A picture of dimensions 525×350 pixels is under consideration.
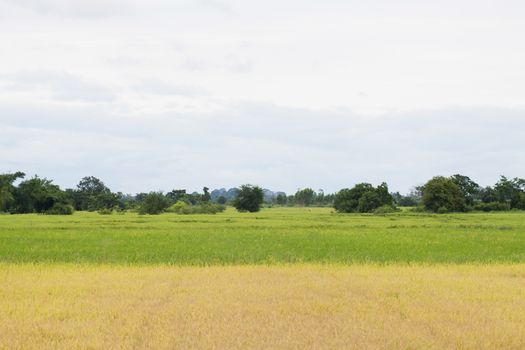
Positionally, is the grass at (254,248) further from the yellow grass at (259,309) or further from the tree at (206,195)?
the tree at (206,195)

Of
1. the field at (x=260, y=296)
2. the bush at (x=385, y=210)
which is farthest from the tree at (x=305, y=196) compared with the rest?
the field at (x=260, y=296)

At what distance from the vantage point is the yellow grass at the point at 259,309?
8367 mm

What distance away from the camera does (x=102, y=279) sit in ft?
48.6

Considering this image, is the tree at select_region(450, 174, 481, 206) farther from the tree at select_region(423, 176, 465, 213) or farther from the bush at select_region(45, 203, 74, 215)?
the bush at select_region(45, 203, 74, 215)

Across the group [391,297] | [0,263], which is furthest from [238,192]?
[391,297]

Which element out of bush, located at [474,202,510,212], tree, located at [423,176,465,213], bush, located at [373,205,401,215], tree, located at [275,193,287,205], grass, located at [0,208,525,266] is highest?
tree, located at [275,193,287,205]

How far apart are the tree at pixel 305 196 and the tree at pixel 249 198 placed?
56217 millimetres

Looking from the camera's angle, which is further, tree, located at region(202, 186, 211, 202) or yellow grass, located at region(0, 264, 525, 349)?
tree, located at region(202, 186, 211, 202)

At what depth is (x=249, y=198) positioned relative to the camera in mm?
82750

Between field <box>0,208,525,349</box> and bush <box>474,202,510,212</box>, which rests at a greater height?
bush <box>474,202,510,212</box>

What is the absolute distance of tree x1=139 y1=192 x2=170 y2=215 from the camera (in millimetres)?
75250

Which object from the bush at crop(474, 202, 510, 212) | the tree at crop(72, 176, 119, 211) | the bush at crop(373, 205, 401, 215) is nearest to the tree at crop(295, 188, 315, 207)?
the tree at crop(72, 176, 119, 211)

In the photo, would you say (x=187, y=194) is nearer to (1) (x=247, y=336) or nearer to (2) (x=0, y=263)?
(2) (x=0, y=263)

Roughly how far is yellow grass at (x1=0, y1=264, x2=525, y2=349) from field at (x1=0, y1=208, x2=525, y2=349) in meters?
0.03
